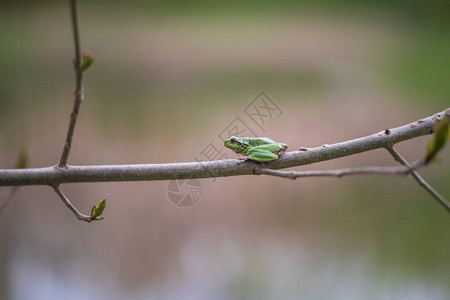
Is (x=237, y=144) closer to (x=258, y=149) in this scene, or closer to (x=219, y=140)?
(x=258, y=149)

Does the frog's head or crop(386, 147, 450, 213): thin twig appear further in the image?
the frog's head

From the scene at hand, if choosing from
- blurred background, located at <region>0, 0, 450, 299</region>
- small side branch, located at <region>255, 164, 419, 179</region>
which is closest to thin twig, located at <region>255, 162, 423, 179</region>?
small side branch, located at <region>255, 164, 419, 179</region>

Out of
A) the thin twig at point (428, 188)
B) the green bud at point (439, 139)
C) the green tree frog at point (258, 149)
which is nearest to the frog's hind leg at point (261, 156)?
the green tree frog at point (258, 149)

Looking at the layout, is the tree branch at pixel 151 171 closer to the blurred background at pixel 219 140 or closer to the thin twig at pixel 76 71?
the thin twig at pixel 76 71

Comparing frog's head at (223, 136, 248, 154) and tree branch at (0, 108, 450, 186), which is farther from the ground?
frog's head at (223, 136, 248, 154)

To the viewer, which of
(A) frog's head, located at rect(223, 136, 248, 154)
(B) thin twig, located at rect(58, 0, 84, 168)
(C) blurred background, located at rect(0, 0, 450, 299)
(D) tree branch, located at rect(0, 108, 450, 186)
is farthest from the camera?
(C) blurred background, located at rect(0, 0, 450, 299)

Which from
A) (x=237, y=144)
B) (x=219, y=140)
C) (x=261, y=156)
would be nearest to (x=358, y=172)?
(x=261, y=156)

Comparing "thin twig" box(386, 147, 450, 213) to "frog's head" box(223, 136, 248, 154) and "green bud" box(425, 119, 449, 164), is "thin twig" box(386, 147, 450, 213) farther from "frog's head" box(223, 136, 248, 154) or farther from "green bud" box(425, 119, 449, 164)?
"frog's head" box(223, 136, 248, 154)

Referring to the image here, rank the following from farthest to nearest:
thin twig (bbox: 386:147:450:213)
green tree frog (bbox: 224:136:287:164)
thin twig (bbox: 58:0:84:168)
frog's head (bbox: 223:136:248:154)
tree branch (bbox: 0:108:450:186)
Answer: frog's head (bbox: 223:136:248:154) → green tree frog (bbox: 224:136:287:164) → tree branch (bbox: 0:108:450:186) → thin twig (bbox: 386:147:450:213) → thin twig (bbox: 58:0:84:168)
